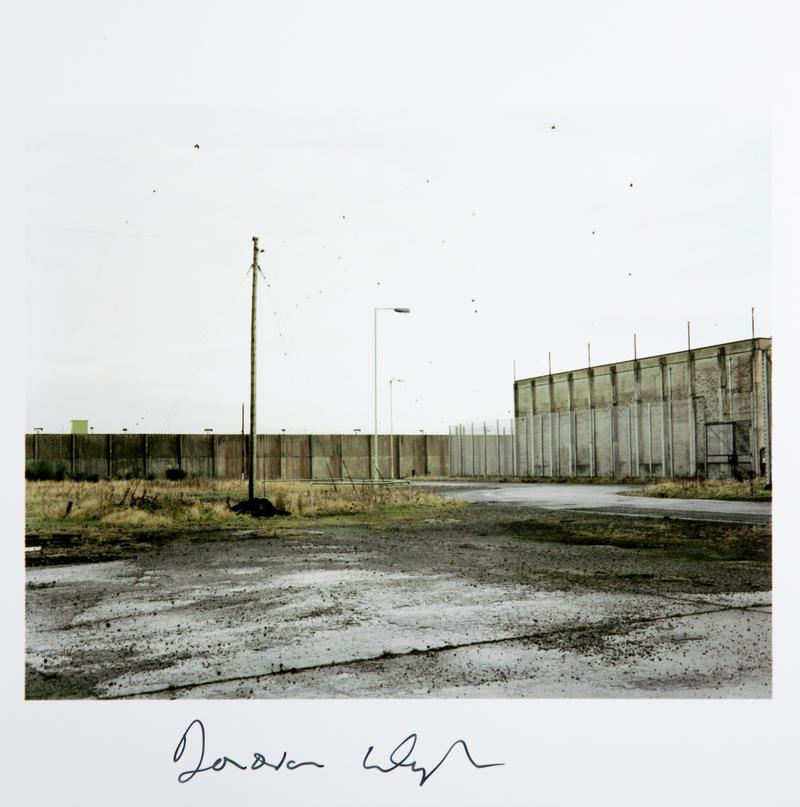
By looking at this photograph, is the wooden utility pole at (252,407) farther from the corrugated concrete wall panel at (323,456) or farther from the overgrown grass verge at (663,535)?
the corrugated concrete wall panel at (323,456)

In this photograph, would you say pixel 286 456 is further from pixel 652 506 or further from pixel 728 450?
pixel 652 506

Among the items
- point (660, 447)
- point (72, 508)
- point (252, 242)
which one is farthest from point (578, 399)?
point (252, 242)

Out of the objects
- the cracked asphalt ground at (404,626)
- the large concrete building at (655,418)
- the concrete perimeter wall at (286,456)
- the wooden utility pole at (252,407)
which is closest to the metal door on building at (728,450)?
the large concrete building at (655,418)

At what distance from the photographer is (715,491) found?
65.3ft

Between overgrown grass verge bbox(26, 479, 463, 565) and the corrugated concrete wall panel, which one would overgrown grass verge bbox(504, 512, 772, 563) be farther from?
the corrugated concrete wall panel

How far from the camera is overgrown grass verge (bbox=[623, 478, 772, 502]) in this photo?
60.8ft

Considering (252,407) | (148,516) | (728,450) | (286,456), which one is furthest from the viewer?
(286,456)

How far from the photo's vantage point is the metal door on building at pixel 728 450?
2539 cm

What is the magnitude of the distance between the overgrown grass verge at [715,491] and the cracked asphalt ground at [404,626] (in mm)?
10059

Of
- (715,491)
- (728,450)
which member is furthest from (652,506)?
(728,450)

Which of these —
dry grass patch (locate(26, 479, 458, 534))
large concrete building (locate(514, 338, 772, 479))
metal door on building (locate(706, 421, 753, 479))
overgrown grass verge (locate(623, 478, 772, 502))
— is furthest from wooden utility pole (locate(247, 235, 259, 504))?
metal door on building (locate(706, 421, 753, 479))

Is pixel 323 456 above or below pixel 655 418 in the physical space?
below

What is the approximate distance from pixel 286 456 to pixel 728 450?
79.2ft
